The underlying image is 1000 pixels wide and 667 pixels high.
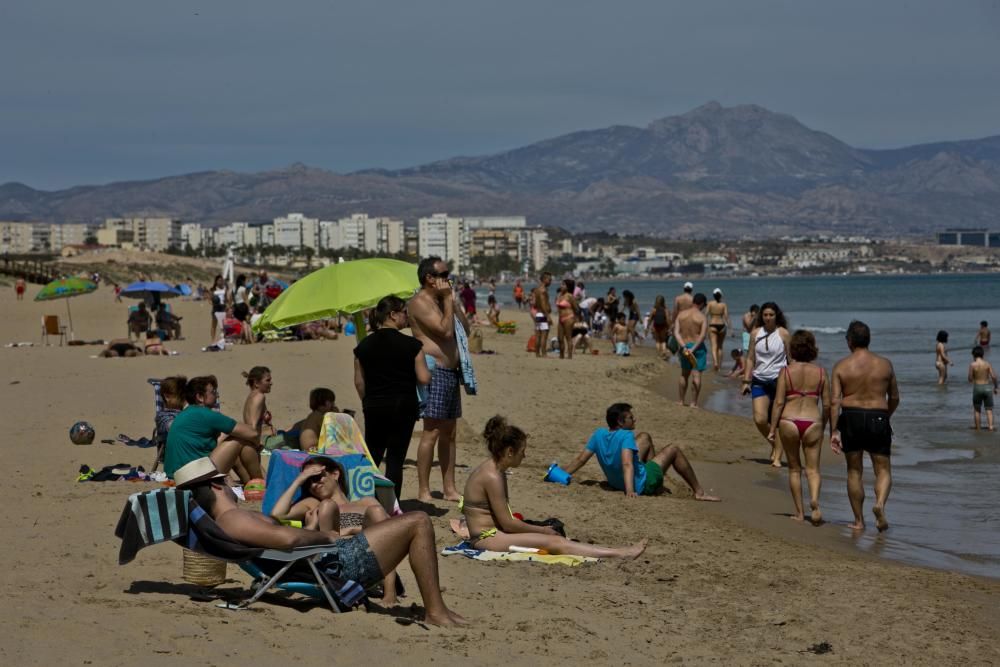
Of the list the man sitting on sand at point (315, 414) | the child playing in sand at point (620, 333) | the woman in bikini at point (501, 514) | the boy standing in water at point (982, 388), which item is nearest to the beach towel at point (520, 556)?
the woman in bikini at point (501, 514)

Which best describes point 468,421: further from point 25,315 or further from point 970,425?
point 25,315

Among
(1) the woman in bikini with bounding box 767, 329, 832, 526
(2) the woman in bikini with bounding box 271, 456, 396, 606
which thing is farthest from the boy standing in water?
(2) the woman in bikini with bounding box 271, 456, 396, 606

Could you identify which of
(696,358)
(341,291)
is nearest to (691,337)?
(696,358)

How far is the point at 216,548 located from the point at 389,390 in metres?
2.38

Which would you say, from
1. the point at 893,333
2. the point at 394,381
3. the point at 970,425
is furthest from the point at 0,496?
the point at 893,333

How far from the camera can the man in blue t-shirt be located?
9273mm

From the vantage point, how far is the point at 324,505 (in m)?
6.27

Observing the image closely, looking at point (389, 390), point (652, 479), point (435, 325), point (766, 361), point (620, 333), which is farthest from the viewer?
→ point (620, 333)

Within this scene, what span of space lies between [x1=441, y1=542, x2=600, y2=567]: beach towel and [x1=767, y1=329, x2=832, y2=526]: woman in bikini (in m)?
2.36

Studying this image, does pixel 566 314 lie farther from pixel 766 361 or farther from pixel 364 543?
pixel 364 543

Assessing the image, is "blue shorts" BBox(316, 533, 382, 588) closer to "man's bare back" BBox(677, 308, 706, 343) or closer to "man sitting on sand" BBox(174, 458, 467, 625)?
"man sitting on sand" BBox(174, 458, 467, 625)

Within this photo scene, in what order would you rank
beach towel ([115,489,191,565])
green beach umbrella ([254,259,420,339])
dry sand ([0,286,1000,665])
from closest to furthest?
dry sand ([0,286,1000,665]), beach towel ([115,489,191,565]), green beach umbrella ([254,259,420,339])

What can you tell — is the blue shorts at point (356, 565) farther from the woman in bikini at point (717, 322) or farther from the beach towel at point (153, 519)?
the woman in bikini at point (717, 322)

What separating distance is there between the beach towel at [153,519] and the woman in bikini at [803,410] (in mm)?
4687
